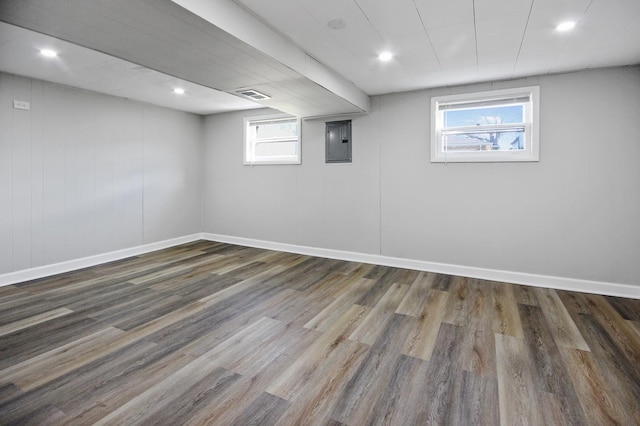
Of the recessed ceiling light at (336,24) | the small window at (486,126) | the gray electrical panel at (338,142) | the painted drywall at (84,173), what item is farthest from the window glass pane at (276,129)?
the recessed ceiling light at (336,24)

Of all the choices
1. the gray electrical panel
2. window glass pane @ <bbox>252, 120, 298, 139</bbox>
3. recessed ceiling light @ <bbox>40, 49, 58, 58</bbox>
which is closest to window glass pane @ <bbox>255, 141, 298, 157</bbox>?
window glass pane @ <bbox>252, 120, 298, 139</bbox>

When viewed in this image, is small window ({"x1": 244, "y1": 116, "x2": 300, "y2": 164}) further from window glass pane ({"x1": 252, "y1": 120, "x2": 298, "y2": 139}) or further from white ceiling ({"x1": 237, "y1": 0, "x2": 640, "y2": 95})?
white ceiling ({"x1": 237, "y1": 0, "x2": 640, "y2": 95})

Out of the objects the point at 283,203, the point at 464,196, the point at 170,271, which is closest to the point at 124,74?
the point at 170,271

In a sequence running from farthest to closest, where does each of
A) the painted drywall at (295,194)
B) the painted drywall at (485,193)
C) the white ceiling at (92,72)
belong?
the painted drywall at (295,194) < the painted drywall at (485,193) < the white ceiling at (92,72)

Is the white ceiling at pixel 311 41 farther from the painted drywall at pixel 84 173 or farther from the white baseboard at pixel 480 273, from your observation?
the white baseboard at pixel 480 273

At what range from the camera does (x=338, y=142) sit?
5012 mm

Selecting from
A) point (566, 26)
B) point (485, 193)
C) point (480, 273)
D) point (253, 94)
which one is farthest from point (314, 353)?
point (566, 26)

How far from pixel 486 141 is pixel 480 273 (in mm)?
1707

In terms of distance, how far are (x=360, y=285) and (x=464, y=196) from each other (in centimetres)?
182

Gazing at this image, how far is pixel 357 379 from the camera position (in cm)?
206

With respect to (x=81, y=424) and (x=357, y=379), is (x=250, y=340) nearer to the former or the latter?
(x=357, y=379)

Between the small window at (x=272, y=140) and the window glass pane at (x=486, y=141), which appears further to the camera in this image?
the small window at (x=272, y=140)

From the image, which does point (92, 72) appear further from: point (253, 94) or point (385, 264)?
point (385, 264)

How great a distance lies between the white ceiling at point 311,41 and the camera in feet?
6.70
